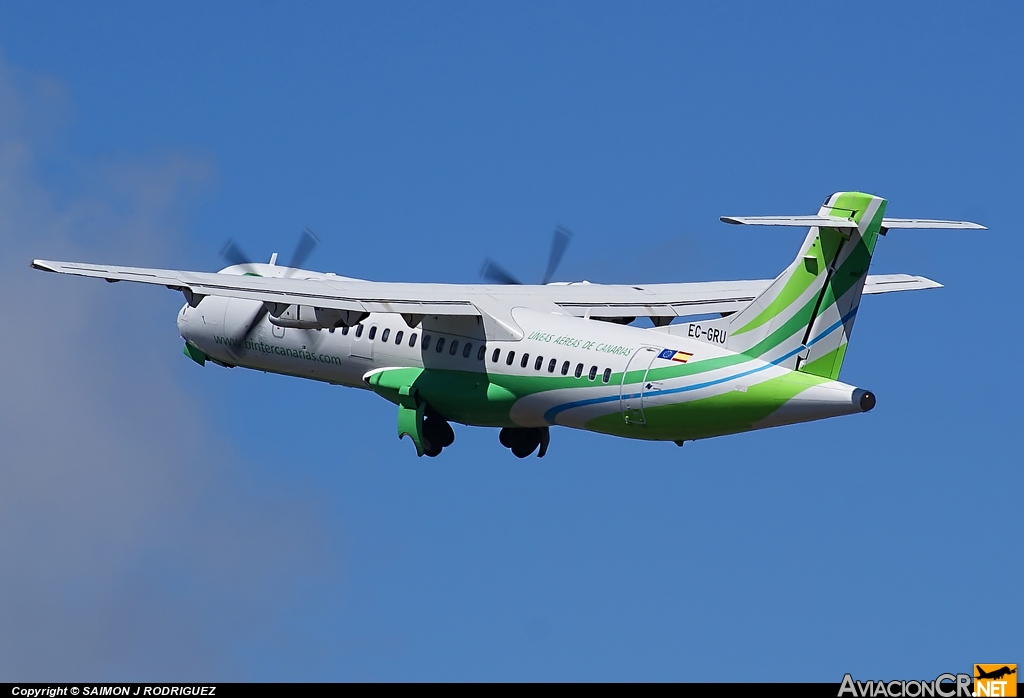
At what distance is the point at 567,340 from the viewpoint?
41.1m

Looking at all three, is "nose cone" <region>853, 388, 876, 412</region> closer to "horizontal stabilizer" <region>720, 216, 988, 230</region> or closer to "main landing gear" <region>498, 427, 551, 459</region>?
"horizontal stabilizer" <region>720, 216, 988, 230</region>

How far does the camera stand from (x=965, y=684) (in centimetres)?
3048

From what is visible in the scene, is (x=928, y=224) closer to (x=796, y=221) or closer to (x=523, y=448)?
(x=796, y=221)

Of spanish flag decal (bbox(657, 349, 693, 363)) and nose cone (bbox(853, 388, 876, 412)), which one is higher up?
spanish flag decal (bbox(657, 349, 693, 363))

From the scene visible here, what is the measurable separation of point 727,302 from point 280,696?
1995cm

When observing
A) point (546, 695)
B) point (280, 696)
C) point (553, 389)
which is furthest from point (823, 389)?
point (280, 696)

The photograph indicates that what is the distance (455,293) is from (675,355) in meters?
7.08

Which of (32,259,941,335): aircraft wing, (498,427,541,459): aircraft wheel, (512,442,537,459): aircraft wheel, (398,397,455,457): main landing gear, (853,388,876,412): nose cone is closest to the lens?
(853,388,876,412): nose cone

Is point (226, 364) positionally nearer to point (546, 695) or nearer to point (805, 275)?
point (805, 275)

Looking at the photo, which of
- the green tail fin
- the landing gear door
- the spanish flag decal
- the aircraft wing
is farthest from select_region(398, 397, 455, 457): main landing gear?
the green tail fin

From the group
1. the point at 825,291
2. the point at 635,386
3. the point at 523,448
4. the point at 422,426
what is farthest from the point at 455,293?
the point at 825,291

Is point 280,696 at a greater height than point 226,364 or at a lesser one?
lesser

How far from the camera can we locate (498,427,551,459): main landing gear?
44.5 meters

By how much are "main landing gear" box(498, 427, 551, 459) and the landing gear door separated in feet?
16.5
